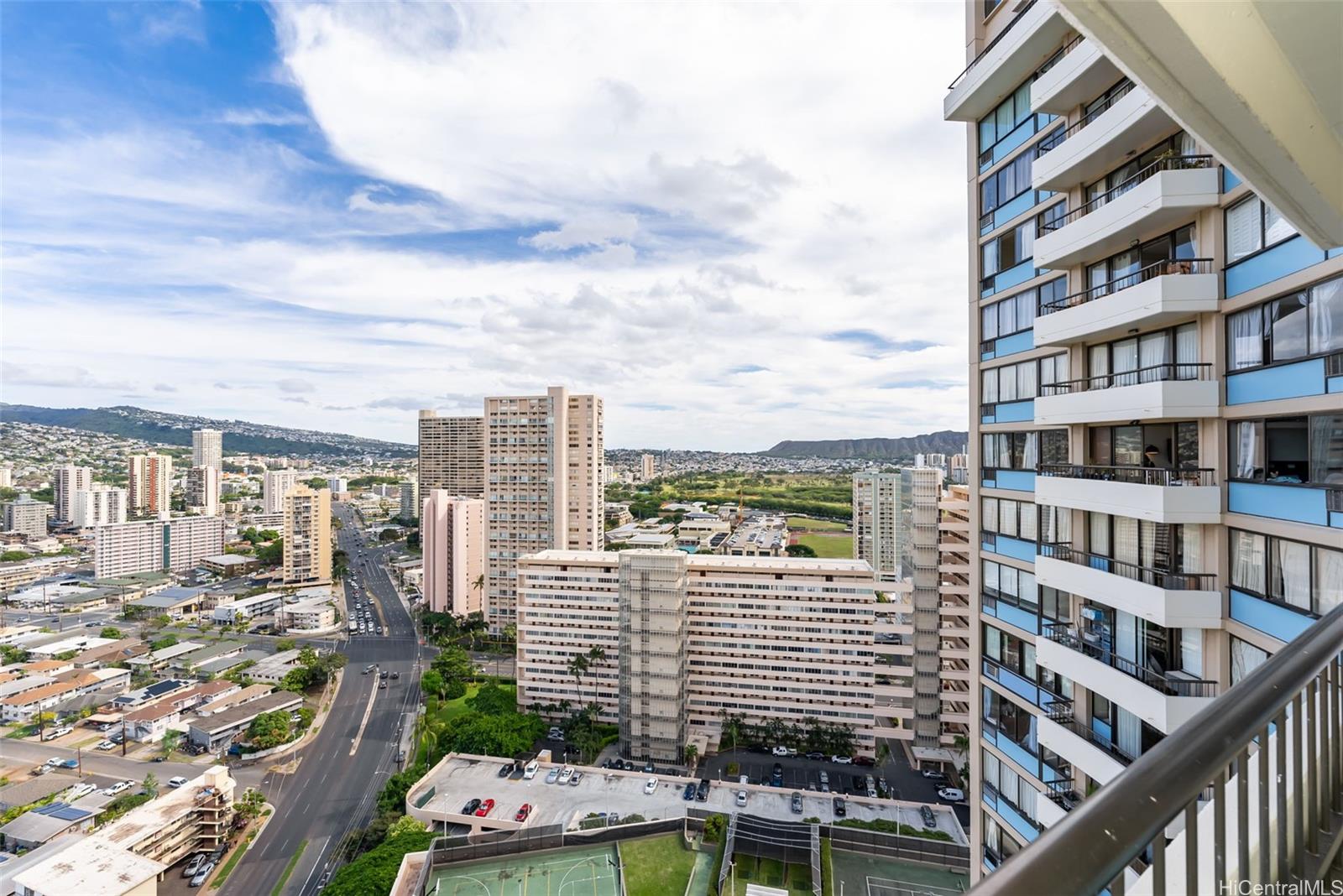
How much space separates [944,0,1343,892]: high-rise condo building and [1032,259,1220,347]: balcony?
0.5 inches

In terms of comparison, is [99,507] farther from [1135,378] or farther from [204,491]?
[1135,378]

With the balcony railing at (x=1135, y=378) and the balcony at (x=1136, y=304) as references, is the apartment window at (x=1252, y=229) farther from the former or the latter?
the balcony railing at (x=1135, y=378)

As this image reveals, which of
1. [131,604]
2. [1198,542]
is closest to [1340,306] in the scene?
[1198,542]

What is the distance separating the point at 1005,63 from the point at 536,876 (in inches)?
545

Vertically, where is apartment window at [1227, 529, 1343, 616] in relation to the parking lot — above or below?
above

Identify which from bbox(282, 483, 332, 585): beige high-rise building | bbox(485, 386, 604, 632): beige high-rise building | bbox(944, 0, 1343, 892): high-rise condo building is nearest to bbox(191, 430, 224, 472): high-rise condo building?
bbox(282, 483, 332, 585): beige high-rise building

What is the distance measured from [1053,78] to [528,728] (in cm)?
1773

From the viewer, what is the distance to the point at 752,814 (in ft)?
42.0

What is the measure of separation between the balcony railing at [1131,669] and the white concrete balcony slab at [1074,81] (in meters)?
3.66

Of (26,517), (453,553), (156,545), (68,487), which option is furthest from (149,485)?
(453,553)

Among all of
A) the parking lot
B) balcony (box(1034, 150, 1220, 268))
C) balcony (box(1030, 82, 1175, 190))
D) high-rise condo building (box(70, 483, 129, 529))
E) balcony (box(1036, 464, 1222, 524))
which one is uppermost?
balcony (box(1030, 82, 1175, 190))

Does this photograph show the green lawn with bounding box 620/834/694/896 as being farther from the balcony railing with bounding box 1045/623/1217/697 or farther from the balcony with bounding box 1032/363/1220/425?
the balcony with bounding box 1032/363/1220/425

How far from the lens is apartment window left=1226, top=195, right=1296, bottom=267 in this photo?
2.97 meters

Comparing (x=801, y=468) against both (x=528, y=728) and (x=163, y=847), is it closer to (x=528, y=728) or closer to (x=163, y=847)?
(x=528, y=728)
